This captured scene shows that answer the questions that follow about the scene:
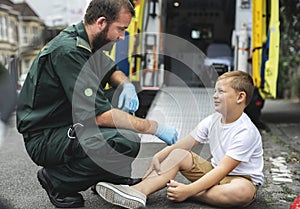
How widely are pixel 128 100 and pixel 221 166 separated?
0.84 m

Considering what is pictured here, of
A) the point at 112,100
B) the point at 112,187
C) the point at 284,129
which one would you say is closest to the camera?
the point at 112,187

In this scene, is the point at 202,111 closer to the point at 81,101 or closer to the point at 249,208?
the point at 249,208

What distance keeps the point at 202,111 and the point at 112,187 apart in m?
2.43

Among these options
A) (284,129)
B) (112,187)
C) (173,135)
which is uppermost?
(173,135)

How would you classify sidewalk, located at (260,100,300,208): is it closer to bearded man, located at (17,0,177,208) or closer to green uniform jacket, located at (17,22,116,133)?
bearded man, located at (17,0,177,208)

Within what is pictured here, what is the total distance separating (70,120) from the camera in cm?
283

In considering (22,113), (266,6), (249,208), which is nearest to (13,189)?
(22,113)

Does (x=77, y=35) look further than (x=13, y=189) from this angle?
No

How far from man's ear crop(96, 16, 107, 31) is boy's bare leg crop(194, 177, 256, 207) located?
1.33 metres

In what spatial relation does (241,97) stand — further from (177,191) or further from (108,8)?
(108,8)

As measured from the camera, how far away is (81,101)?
2.59 m

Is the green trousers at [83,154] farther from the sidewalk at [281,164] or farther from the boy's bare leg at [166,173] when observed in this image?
the sidewalk at [281,164]

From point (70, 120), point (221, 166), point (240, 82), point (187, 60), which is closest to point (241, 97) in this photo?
point (240, 82)

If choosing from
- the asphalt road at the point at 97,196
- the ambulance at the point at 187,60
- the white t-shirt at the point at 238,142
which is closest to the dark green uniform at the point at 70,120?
the asphalt road at the point at 97,196
